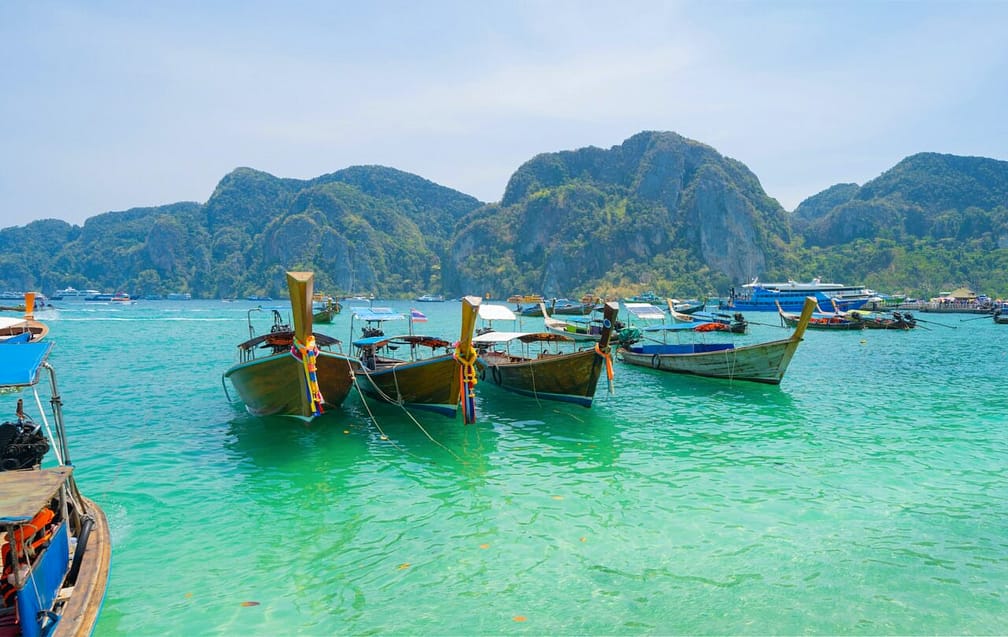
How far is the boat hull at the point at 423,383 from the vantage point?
16.1 m

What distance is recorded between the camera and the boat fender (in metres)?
6.68

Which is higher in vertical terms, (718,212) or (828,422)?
(718,212)

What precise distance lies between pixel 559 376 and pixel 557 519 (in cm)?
926

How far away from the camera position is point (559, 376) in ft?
61.5

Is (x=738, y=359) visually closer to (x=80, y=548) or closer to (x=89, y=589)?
(x=80, y=548)

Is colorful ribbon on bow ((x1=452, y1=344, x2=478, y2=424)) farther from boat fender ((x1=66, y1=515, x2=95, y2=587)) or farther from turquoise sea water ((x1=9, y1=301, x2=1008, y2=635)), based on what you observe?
boat fender ((x1=66, y1=515, x2=95, y2=587))

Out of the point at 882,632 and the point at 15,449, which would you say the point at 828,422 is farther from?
the point at 15,449

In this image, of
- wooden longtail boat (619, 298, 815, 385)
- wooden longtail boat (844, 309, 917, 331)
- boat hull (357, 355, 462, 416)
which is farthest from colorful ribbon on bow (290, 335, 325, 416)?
wooden longtail boat (844, 309, 917, 331)

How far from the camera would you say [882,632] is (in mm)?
6496

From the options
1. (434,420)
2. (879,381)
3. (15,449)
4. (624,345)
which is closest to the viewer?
(15,449)

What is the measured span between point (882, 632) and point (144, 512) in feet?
38.1

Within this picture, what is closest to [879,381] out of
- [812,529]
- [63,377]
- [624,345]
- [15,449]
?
[624,345]

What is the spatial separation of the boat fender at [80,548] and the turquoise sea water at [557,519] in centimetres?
68

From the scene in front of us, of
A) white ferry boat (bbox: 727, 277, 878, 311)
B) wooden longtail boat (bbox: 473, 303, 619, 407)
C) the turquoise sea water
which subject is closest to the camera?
the turquoise sea water
